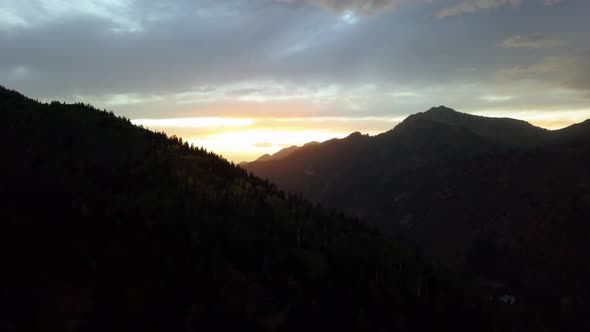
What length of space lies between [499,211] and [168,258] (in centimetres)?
8896

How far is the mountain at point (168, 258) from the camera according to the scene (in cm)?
1360

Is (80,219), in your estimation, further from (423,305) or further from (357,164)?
(357,164)

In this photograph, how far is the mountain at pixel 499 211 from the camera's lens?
6500 cm

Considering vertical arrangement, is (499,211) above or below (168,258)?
below

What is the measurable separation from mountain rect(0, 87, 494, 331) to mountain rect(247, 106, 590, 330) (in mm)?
45835

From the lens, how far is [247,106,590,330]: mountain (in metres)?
65.0

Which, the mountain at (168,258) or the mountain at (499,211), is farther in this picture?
the mountain at (499,211)

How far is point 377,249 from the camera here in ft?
90.6

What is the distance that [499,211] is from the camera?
90.5 metres

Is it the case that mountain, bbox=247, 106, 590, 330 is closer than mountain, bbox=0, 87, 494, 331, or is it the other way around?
mountain, bbox=0, 87, 494, 331

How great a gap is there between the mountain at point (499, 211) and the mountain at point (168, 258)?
4583 centimetres

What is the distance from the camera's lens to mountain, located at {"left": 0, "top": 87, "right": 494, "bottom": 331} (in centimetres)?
1360

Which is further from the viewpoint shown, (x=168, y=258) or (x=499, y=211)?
(x=499, y=211)

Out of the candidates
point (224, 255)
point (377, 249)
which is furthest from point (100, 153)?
point (377, 249)
